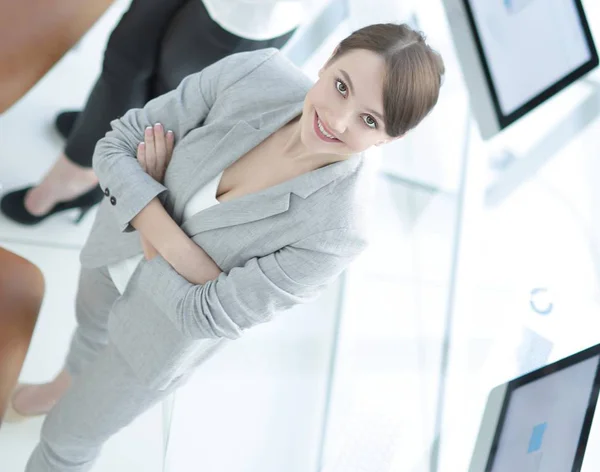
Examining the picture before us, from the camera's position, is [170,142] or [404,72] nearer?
[404,72]

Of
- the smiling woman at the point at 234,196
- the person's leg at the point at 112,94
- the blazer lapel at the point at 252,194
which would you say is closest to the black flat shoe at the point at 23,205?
the person's leg at the point at 112,94

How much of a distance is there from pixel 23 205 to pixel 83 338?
64cm

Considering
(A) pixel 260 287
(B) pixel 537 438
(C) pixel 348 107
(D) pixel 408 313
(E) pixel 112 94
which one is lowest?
(D) pixel 408 313

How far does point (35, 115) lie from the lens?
2.31m

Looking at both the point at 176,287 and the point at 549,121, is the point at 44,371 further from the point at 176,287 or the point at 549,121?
the point at 549,121

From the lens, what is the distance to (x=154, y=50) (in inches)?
63.7

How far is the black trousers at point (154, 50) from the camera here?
60.3 inches

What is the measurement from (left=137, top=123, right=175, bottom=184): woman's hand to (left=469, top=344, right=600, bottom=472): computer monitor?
0.77 m

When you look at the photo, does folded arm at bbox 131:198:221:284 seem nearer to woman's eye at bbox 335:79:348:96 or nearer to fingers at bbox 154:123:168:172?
fingers at bbox 154:123:168:172

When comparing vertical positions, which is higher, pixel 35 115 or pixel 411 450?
pixel 35 115

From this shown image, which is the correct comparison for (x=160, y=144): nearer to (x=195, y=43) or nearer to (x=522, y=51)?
(x=195, y=43)

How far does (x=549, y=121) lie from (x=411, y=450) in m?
0.91

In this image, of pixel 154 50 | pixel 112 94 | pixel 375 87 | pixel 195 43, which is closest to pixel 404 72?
pixel 375 87

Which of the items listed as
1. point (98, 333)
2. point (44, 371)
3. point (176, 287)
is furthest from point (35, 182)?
point (176, 287)
